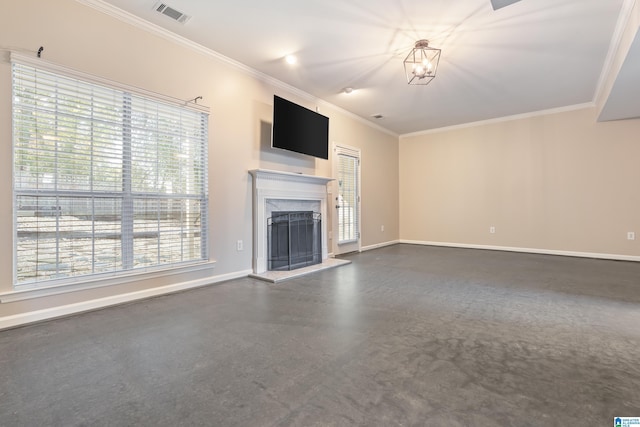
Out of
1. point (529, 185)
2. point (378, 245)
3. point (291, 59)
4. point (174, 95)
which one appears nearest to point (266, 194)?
point (174, 95)

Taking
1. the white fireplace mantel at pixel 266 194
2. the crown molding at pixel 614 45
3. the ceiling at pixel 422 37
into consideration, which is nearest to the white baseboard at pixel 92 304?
the white fireplace mantel at pixel 266 194

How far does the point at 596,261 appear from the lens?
4.78 metres

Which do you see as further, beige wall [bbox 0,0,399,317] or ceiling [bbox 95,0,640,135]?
ceiling [bbox 95,0,640,135]

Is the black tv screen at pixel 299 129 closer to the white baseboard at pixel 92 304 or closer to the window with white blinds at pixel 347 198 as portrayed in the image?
the window with white blinds at pixel 347 198

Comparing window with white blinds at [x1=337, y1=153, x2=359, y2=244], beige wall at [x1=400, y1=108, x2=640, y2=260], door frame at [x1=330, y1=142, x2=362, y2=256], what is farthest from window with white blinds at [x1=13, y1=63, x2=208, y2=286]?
beige wall at [x1=400, y1=108, x2=640, y2=260]

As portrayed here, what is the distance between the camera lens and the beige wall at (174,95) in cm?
220

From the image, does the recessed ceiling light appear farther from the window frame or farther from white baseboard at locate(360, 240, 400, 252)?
white baseboard at locate(360, 240, 400, 252)

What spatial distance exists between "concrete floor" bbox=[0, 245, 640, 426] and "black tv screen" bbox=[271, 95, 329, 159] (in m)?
2.10

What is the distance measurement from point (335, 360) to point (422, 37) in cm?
321

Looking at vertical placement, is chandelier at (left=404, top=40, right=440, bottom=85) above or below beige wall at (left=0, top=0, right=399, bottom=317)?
above

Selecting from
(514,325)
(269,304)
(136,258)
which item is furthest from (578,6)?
(136,258)

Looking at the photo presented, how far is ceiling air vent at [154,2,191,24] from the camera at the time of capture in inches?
104

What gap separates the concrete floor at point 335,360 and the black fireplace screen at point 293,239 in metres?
1.00

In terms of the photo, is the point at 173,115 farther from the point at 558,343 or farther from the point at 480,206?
the point at 480,206
